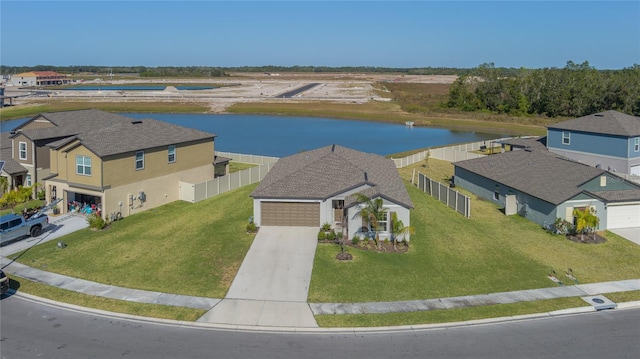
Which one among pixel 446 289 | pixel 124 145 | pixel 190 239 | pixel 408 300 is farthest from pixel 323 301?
pixel 124 145

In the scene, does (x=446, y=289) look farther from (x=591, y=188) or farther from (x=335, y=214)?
(x=591, y=188)

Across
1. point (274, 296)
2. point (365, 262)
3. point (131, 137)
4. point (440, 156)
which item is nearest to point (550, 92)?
point (440, 156)

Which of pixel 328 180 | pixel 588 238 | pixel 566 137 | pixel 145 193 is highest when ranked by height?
pixel 566 137

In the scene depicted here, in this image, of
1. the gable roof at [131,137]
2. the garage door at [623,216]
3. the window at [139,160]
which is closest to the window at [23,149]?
the gable roof at [131,137]

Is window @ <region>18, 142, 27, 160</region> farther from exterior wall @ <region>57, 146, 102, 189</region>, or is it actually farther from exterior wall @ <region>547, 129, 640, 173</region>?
exterior wall @ <region>547, 129, 640, 173</region>

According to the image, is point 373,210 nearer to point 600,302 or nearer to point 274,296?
point 274,296

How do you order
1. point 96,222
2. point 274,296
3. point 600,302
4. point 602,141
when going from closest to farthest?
1. point 600,302
2. point 274,296
3. point 96,222
4. point 602,141

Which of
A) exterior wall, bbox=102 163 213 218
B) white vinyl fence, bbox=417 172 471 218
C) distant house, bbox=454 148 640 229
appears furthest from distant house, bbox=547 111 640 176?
exterior wall, bbox=102 163 213 218
